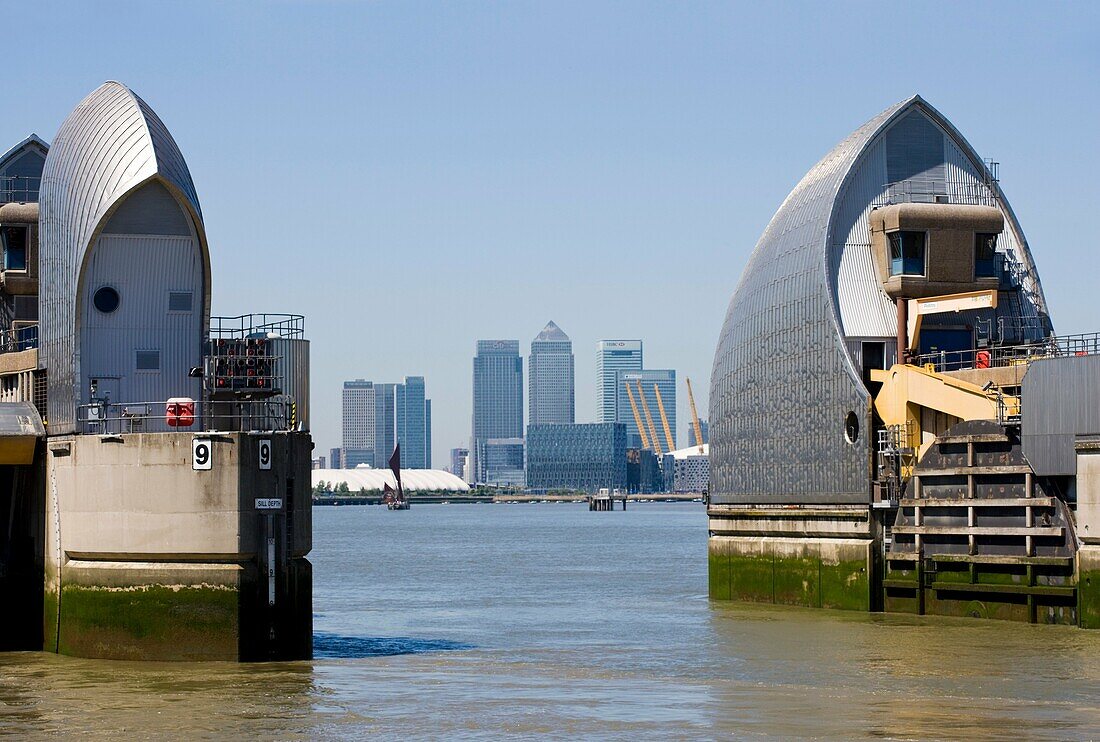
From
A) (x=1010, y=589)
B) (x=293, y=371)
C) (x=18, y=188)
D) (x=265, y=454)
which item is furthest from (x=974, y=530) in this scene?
(x=18, y=188)

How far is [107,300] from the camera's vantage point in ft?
158

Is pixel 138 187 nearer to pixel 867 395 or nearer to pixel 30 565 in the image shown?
pixel 30 565

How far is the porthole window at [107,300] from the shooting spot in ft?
158

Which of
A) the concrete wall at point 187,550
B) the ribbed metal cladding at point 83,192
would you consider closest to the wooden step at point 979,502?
the concrete wall at point 187,550

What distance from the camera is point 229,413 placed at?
49.4 metres

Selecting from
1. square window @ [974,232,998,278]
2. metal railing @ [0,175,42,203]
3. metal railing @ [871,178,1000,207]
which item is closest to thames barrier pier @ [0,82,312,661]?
metal railing @ [0,175,42,203]

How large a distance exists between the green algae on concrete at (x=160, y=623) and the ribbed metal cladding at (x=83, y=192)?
18.4 feet

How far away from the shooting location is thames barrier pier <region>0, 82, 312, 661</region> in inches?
1695

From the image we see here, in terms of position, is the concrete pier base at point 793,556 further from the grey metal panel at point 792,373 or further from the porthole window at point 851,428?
the porthole window at point 851,428

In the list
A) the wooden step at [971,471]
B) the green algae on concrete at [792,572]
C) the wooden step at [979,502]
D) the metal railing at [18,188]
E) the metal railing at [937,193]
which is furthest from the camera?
the metal railing at [937,193]

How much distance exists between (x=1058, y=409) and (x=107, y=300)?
25.2 meters

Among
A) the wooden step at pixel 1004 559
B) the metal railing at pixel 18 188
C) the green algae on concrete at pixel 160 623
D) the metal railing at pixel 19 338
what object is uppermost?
the metal railing at pixel 18 188

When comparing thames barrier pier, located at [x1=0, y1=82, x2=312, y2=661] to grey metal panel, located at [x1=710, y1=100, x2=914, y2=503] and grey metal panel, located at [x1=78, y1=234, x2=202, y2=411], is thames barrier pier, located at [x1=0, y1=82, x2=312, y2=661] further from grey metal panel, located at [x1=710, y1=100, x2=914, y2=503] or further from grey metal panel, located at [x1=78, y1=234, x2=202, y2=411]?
grey metal panel, located at [x1=710, y1=100, x2=914, y2=503]

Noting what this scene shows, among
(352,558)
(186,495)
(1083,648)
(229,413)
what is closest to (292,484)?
(186,495)
